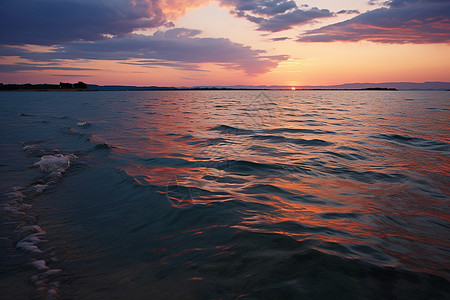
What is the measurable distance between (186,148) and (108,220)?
302 inches

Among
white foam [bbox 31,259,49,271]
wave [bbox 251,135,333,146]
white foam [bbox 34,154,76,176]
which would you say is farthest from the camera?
wave [bbox 251,135,333,146]

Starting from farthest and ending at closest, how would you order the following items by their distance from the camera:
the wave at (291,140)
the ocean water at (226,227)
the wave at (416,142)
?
the wave at (291,140) < the wave at (416,142) < the ocean water at (226,227)

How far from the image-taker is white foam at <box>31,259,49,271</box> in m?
3.79

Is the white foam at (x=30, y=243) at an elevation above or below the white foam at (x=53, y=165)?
below

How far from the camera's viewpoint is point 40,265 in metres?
3.87

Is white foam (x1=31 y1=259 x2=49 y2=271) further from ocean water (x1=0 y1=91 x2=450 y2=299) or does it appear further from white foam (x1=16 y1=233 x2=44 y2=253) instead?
white foam (x1=16 y1=233 x2=44 y2=253)

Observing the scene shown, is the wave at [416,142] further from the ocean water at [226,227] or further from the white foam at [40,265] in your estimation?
the white foam at [40,265]

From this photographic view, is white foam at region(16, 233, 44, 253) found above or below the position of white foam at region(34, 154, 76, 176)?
below

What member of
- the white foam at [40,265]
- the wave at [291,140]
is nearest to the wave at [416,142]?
the wave at [291,140]

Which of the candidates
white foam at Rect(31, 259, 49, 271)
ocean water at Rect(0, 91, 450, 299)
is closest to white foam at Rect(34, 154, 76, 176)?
ocean water at Rect(0, 91, 450, 299)

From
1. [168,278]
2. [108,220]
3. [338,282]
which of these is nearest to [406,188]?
[338,282]

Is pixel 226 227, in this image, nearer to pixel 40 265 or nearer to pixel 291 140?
pixel 40 265

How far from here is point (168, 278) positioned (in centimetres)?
360

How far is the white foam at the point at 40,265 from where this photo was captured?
379cm
